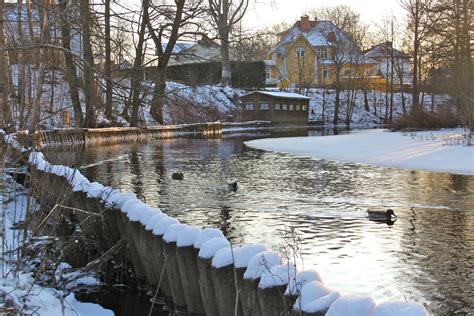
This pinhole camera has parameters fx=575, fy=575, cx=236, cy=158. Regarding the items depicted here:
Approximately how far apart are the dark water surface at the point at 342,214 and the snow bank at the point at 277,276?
2373 millimetres

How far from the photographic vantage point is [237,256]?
4605 millimetres

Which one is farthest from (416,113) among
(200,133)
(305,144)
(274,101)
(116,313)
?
(116,313)

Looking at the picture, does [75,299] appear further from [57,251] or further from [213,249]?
[213,249]

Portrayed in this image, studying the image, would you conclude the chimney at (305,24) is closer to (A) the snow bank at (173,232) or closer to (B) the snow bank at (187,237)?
(A) the snow bank at (173,232)

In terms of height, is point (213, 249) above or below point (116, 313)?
above

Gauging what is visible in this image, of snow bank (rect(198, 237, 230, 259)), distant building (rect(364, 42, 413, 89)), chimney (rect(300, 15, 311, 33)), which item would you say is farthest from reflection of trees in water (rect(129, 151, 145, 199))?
chimney (rect(300, 15, 311, 33))

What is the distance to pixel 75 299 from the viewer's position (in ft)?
21.5

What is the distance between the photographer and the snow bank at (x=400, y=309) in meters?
3.14

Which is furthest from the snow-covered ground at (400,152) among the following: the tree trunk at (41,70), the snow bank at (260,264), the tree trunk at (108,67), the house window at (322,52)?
the house window at (322,52)

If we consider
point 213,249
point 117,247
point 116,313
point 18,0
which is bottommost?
point 116,313

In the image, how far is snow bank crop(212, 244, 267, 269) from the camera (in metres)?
4.55

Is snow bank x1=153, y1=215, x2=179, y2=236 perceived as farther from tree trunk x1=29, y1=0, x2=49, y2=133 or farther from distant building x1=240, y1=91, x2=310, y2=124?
distant building x1=240, y1=91, x2=310, y2=124

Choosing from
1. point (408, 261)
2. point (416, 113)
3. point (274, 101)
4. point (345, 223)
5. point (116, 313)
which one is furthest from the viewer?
point (274, 101)

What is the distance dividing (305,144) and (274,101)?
3093 centimetres
